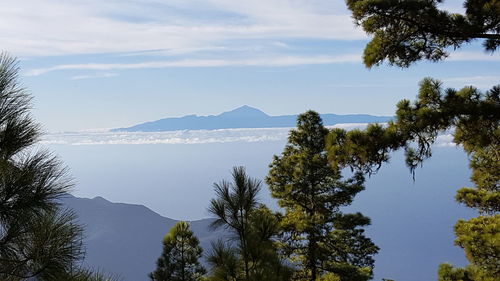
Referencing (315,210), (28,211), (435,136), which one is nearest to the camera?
(28,211)

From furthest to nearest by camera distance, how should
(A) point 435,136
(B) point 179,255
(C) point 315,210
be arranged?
(B) point 179,255 → (C) point 315,210 → (A) point 435,136

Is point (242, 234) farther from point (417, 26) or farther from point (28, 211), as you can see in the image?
point (417, 26)

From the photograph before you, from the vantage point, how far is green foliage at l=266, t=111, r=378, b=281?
18.4 metres

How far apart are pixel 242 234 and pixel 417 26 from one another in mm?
6435

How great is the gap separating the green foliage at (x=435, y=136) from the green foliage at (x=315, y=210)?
23.3 feet

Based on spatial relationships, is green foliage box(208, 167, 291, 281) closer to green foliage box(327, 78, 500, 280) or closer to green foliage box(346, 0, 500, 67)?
green foliage box(327, 78, 500, 280)

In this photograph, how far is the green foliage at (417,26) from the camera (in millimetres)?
9906

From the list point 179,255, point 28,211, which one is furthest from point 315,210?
point 28,211

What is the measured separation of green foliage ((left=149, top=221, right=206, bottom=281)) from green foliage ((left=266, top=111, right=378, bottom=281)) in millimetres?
4384

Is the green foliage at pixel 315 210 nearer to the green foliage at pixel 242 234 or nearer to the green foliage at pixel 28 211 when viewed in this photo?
the green foliage at pixel 242 234

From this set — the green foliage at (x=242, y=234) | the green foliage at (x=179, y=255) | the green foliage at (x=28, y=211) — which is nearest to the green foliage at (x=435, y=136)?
the green foliage at (x=242, y=234)

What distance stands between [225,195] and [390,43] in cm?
576

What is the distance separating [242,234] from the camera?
25.3ft

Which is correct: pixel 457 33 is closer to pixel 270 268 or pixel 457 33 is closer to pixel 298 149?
pixel 270 268
